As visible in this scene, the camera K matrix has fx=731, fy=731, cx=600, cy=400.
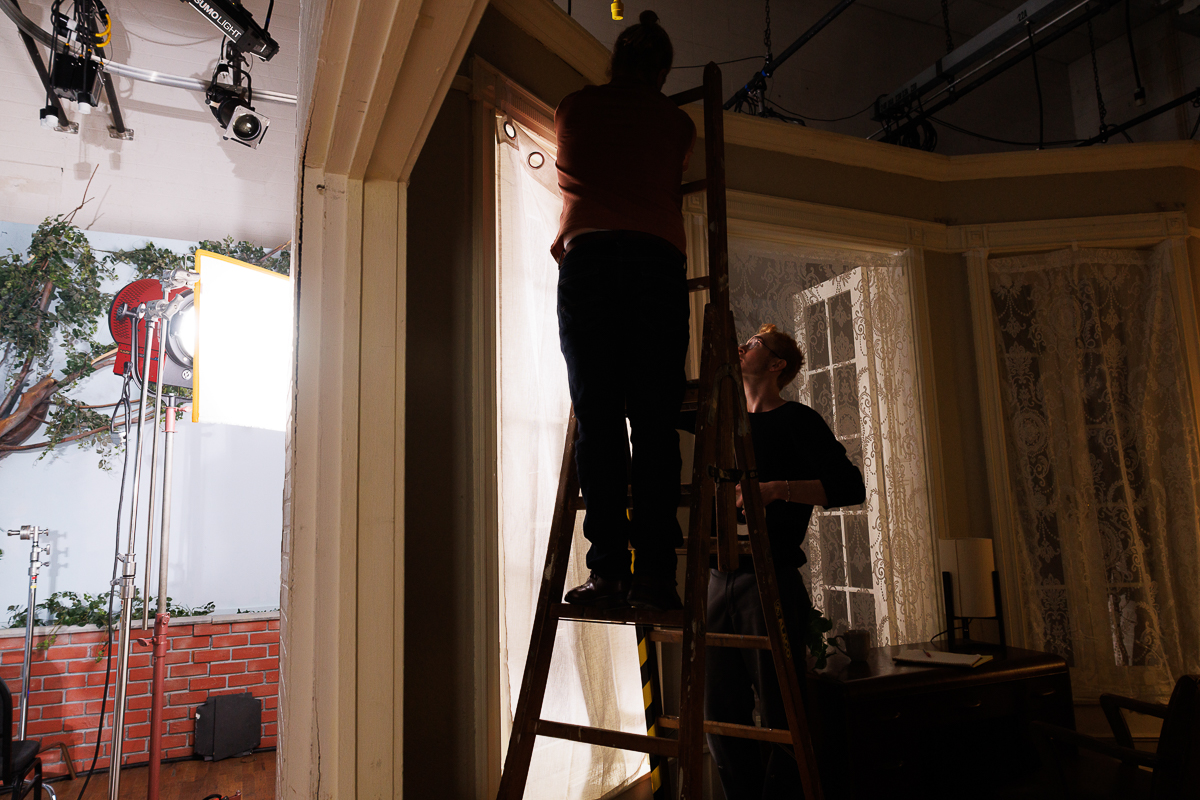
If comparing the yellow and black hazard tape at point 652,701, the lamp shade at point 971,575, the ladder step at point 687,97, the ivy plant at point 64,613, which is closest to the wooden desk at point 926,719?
the lamp shade at point 971,575

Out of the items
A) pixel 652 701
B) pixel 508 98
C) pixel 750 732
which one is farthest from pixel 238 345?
pixel 750 732

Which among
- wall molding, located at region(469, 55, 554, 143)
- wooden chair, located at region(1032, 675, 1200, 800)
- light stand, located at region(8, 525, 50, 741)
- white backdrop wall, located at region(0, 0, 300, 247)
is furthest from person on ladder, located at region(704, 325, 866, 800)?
white backdrop wall, located at region(0, 0, 300, 247)

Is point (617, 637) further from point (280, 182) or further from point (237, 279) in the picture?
point (280, 182)

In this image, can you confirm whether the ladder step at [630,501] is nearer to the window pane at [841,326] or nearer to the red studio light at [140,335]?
the window pane at [841,326]

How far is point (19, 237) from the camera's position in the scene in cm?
388

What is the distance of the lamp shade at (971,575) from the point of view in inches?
115

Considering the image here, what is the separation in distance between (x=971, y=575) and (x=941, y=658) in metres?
0.60

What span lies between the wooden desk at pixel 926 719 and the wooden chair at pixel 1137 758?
0.60 ft

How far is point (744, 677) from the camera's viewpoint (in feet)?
6.36

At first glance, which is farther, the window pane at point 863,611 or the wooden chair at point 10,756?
the window pane at point 863,611

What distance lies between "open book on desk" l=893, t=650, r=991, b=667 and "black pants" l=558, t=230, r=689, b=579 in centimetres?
144

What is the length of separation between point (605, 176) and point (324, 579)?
99cm

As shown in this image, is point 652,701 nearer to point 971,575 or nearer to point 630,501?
point 630,501

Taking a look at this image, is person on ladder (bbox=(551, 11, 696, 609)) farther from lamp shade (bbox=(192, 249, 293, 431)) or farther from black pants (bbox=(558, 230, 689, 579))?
lamp shade (bbox=(192, 249, 293, 431))
